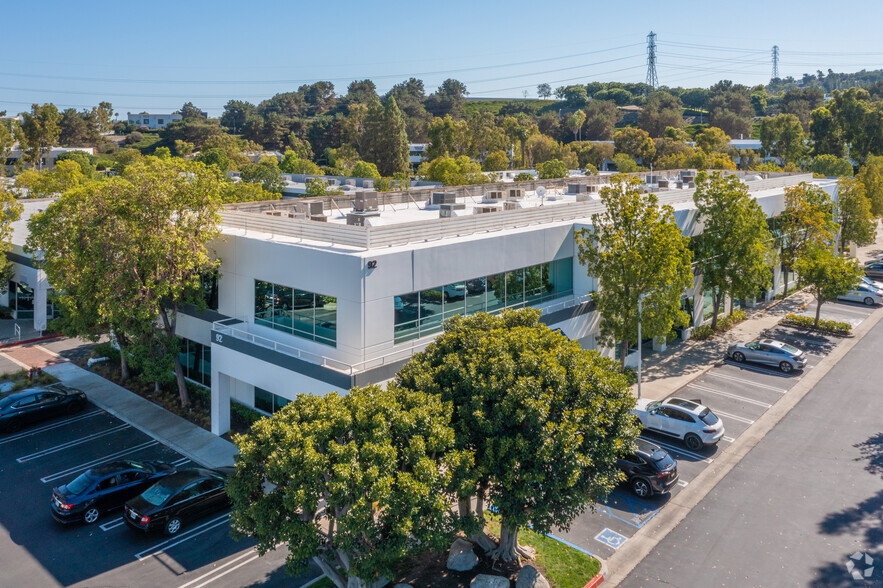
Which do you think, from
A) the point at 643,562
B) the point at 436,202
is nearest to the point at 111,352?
the point at 436,202

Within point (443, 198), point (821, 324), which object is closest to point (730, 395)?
point (821, 324)

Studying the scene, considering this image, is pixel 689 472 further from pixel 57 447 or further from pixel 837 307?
pixel 837 307

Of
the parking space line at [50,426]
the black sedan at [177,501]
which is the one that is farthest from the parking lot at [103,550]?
the parking space line at [50,426]

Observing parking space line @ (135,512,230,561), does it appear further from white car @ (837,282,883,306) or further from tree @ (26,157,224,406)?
white car @ (837,282,883,306)

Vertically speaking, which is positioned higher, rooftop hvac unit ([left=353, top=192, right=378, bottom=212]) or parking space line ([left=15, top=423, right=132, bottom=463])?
rooftop hvac unit ([left=353, top=192, right=378, bottom=212])

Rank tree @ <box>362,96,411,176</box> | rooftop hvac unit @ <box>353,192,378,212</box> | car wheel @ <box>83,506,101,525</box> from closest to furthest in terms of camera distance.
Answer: car wheel @ <box>83,506,101,525</box> < rooftop hvac unit @ <box>353,192,378,212</box> < tree @ <box>362,96,411,176</box>

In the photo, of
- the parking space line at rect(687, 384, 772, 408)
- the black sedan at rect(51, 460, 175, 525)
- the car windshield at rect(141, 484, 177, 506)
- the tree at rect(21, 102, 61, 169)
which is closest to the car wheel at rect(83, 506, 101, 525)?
the black sedan at rect(51, 460, 175, 525)
